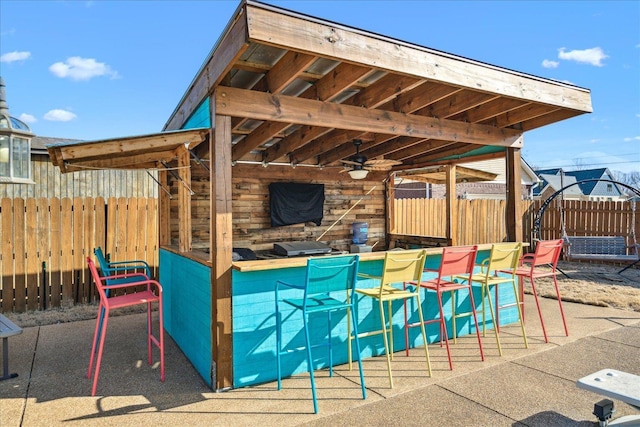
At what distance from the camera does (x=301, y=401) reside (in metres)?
2.90

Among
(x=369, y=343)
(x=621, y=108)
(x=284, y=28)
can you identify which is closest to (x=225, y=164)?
(x=284, y=28)

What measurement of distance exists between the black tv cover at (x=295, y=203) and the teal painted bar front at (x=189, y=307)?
6.18ft

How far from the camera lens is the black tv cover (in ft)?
20.4

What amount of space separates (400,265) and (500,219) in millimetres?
8912

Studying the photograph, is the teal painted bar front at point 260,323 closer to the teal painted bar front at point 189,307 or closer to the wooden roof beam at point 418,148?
the teal painted bar front at point 189,307

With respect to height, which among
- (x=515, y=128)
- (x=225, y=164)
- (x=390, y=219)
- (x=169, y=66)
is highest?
(x=169, y=66)

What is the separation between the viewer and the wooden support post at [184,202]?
4281 millimetres

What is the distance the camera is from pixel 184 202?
4.49 meters

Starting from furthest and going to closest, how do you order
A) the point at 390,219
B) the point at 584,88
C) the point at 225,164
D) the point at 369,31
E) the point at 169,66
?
the point at 169,66 < the point at 390,219 < the point at 584,88 < the point at 225,164 < the point at 369,31

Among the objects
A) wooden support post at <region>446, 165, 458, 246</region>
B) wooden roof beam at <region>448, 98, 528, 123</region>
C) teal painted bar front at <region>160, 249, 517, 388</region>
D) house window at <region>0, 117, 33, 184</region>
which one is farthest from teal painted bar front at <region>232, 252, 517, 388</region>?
wooden support post at <region>446, 165, 458, 246</region>

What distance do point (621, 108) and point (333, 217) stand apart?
45.4 metres

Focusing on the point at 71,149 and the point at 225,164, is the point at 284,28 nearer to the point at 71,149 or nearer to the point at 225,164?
the point at 225,164

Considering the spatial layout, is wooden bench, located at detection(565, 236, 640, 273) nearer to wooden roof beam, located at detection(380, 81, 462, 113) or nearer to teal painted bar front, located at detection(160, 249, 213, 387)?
wooden roof beam, located at detection(380, 81, 462, 113)

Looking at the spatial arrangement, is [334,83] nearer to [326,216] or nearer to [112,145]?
[112,145]
